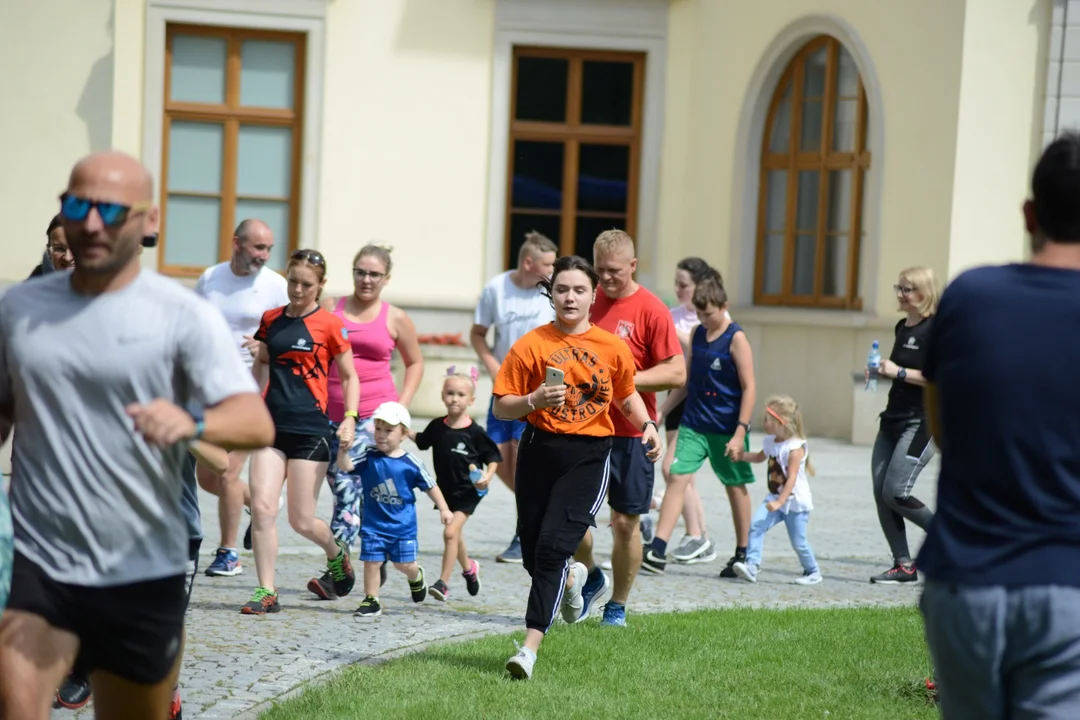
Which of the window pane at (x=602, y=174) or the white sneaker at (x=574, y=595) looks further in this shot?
the window pane at (x=602, y=174)

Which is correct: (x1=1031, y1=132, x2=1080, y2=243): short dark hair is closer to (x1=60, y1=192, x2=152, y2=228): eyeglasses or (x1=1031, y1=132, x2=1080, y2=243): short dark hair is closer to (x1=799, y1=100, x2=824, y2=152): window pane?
(x1=60, y1=192, x2=152, y2=228): eyeglasses

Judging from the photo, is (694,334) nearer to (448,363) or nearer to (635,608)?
(635,608)

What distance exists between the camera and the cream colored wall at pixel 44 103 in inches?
715

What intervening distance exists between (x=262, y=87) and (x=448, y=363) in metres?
3.81

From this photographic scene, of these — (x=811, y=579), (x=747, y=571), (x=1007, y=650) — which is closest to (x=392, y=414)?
(x=747, y=571)

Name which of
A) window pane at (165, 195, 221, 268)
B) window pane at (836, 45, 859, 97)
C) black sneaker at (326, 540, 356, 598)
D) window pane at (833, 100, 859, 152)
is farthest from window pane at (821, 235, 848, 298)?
black sneaker at (326, 540, 356, 598)

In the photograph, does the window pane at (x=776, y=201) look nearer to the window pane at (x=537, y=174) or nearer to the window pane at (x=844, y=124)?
the window pane at (x=844, y=124)

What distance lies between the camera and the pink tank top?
8.42 metres

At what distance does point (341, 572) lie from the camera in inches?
314

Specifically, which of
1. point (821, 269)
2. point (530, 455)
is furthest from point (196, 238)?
A: point (530, 455)

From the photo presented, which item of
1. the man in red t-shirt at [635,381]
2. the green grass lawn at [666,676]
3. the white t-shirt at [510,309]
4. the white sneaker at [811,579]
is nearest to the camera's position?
the green grass lawn at [666,676]

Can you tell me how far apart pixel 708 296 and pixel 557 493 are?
3.00 metres

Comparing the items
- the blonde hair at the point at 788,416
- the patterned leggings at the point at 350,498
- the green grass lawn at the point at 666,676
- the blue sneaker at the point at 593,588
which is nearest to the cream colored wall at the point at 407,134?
the blonde hair at the point at 788,416

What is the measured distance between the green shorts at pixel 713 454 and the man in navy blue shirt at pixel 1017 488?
247 inches
